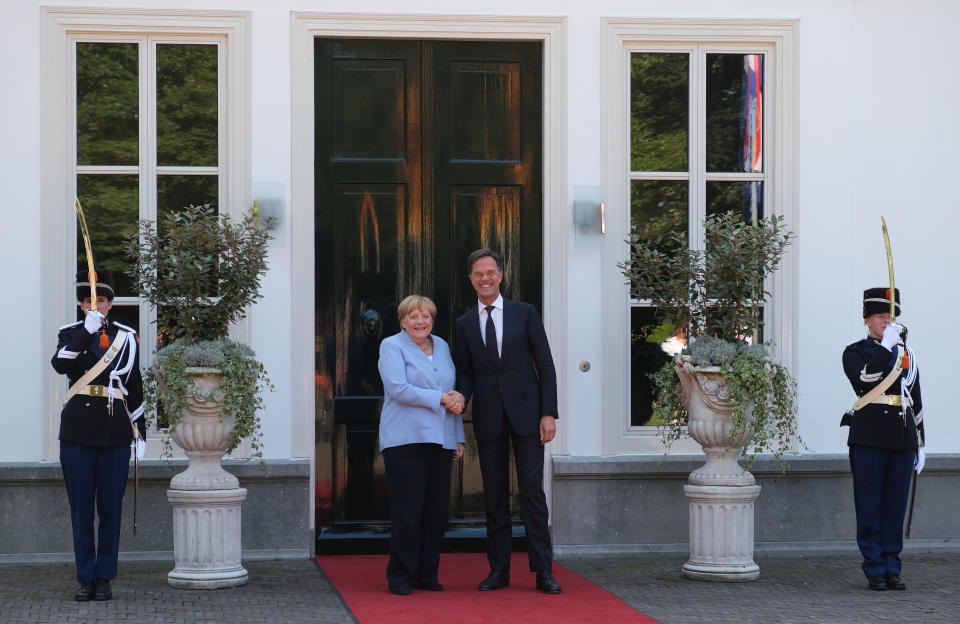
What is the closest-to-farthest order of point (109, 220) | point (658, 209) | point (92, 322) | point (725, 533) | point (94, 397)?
point (92, 322), point (94, 397), point (725, 533), point (109, 220), point (658, 209)

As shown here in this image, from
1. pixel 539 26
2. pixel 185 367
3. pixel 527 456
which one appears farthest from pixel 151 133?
pixel 527 456

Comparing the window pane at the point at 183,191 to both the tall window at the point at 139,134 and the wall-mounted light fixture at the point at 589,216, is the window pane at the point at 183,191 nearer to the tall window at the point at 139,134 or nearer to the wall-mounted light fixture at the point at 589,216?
the tall window at the point at 139,134

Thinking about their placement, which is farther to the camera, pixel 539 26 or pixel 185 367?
pixel 539 26

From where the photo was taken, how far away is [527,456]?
7133 millimetres

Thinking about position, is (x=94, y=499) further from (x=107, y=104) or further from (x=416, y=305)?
(x=107, y=104)

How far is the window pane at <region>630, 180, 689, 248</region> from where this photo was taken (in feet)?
28.7

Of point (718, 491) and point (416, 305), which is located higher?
point (416, 305)

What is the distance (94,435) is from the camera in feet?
22.6

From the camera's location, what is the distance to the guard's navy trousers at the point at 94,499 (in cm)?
689

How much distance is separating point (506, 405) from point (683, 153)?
8.43 ft

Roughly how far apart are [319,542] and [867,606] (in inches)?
133

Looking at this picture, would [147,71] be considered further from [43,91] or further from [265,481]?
[265,481]

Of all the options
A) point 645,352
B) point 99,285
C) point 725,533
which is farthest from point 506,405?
point 99,285

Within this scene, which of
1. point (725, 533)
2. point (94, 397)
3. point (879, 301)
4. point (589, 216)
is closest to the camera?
point (94, 397)
